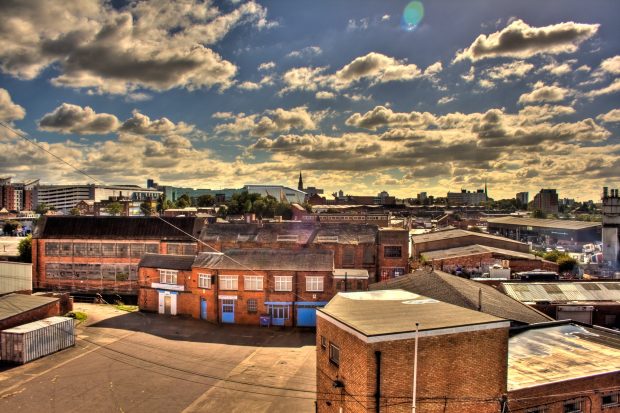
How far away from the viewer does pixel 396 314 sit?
52.8 ft

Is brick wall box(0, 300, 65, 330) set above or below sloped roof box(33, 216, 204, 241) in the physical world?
below

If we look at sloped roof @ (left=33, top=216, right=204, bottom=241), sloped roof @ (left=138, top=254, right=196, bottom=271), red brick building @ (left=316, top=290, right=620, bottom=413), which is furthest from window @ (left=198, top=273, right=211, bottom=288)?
red brick building @ (left=316, top=290, right=620, bottom=413)

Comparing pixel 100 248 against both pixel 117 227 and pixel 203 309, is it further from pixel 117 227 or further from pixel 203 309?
pixel 203 309

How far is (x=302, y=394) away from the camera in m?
22.0

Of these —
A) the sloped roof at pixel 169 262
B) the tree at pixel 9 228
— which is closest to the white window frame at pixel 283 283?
the sloped roof at pixel 169 262

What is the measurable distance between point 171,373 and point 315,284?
14.3m

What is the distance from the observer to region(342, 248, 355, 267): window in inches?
1672

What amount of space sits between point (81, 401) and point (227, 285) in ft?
53.4

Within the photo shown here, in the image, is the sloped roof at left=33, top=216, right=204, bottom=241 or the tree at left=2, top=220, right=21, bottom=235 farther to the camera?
the tree at left=2, top=220, right=21, bottom=235

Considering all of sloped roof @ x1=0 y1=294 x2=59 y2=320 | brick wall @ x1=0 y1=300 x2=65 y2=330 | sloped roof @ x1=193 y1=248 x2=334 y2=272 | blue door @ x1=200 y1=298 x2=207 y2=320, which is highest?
sloped roof @ x1=193 y1=248 x2=334 y2=272

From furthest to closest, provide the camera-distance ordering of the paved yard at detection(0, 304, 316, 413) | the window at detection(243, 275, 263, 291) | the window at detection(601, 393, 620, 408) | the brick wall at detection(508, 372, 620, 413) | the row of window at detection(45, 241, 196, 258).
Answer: the row of window at detection(45, 241, 196, 258) → the window at detection(243, 275, 263, 291) → the paved yard at detection(0, 304, 316, 413) → the window at detection(601, 393, 620, 408) → the brick wall at detection(508, 372, 620, 413)

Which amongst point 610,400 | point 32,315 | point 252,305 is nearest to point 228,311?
point 252,305

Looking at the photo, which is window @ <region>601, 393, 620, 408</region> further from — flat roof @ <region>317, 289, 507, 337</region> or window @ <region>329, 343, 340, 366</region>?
window @ <region>329, 343, 340, 366</region>

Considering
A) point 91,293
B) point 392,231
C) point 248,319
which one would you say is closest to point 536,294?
point 392,231
